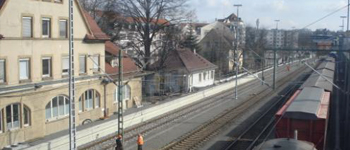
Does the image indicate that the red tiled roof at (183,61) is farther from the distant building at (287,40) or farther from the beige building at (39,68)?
the beige building at (39,68)

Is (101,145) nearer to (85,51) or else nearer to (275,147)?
(85,51)

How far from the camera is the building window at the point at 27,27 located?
19462 mm

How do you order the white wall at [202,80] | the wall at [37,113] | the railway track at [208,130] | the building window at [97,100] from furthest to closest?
the white wall at [202,80], the building window at [97,100], the railway track at [208,130], the wall at [37,113]

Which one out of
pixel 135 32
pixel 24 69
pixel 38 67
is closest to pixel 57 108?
pixel 38 67

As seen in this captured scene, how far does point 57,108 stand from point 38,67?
106 inches

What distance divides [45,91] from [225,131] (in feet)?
33.3

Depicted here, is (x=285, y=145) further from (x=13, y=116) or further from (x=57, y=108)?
(x=57, y=108)

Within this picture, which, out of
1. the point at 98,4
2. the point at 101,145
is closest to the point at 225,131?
the point at 101,145

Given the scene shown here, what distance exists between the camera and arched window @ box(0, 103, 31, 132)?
18.3m

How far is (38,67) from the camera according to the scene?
2061 centimetres

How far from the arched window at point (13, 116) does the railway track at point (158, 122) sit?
3474 mm

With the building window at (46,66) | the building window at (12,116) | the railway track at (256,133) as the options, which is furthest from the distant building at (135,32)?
the building window at (12,116)

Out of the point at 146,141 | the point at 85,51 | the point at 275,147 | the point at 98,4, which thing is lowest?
the point at 146,141

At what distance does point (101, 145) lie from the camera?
62.7ft
